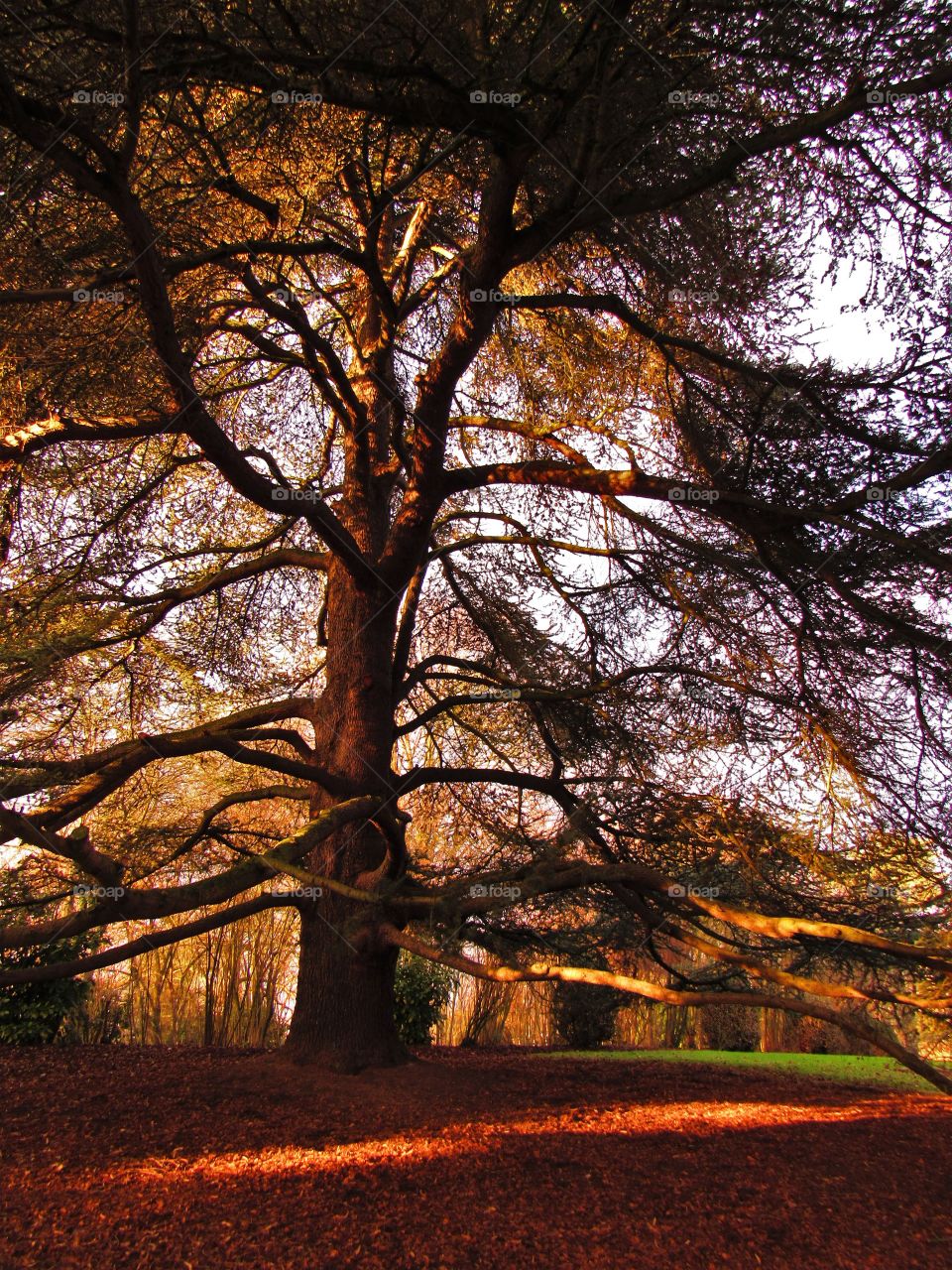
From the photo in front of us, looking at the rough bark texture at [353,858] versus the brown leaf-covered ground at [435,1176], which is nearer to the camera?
the brown leaf-covered ground at [435,1176]

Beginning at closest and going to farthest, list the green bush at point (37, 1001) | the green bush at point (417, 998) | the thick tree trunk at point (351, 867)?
the thick tree trunk at point (351, 867) < the green bush at point (37, 1001) < the green bush at point (417, 998)

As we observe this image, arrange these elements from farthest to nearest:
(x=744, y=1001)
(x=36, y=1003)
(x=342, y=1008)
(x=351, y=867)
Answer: (x=36, y=1003) → (x=351, y=867) → (x=342, y=1008) → (x=744, y=1001)

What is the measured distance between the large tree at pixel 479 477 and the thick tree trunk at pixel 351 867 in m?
0.03

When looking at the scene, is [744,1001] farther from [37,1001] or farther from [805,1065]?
[805,1065]

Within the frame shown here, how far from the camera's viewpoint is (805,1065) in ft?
34.7

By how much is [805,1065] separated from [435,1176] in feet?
27.0

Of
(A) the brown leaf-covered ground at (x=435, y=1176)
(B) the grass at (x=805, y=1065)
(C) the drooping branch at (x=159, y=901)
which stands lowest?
(B) the grass at (x=805, y=1065)

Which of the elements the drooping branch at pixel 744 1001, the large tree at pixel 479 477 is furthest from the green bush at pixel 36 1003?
the drooping branch at pixel 744 1001

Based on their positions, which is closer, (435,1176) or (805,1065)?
(435,1176)

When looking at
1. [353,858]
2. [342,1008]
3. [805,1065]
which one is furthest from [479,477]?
[805,1065]

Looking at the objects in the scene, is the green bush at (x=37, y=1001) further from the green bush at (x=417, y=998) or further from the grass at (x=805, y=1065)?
the grass at (x=805, y=1065)

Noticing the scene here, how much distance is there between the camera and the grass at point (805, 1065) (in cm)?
927

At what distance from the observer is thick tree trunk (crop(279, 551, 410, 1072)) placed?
6.21 meters

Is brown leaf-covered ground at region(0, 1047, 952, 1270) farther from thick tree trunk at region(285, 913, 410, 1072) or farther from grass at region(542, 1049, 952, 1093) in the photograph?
grass at region(542, 1049, 952, 1093)
